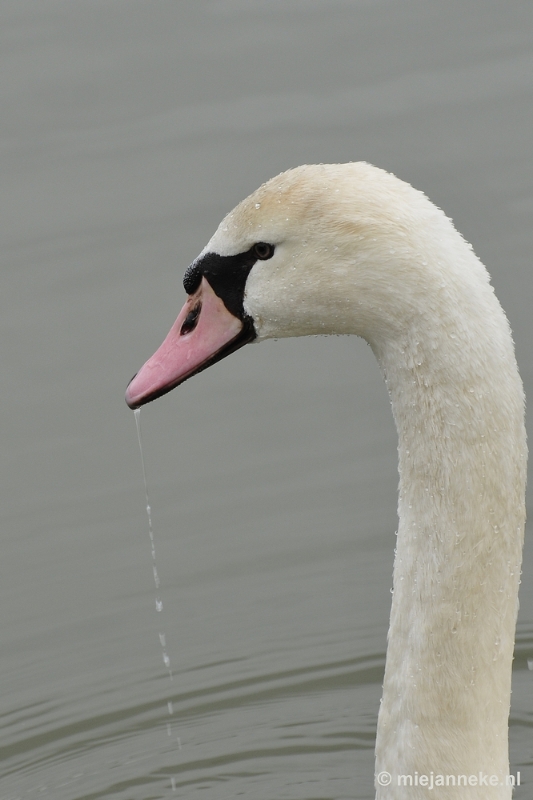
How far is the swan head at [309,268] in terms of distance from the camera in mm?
3352

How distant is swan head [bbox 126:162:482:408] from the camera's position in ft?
11.0

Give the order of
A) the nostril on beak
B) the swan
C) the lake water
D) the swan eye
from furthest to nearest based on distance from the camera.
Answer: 1. the lake water
2. the nostril on beak
3. the swan eye
4. the swan

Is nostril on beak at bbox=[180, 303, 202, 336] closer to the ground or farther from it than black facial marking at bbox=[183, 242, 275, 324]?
closer to the ground

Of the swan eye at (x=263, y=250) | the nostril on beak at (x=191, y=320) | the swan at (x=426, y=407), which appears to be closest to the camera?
the swan at (x=426, y=407)

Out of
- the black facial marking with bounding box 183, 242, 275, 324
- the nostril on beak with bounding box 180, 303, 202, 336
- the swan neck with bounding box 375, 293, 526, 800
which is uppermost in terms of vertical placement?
the black facial marking with bounding box 183, 242, 275, 324

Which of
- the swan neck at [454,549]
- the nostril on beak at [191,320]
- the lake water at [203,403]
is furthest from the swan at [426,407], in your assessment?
the lake water at [203,403]

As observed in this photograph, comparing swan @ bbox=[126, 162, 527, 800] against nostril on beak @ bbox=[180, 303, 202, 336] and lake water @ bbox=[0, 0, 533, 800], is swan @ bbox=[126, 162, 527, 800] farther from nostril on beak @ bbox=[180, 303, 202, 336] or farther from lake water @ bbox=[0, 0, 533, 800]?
lake water @ bbox=[0, 0, 533, 800]

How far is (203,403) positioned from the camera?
6.56 metres

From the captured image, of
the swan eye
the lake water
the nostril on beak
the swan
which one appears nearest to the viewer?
the swan

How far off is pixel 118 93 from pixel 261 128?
3.08 feet

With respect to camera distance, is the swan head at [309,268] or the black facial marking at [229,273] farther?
the black facial marking at [229,273]

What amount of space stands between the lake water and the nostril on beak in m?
2.23

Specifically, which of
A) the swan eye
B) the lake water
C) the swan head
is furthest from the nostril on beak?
the lake water

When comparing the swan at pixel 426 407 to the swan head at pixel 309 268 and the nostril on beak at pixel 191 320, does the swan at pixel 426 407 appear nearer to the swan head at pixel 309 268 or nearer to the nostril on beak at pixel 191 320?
the swan head at pixel 309 268
